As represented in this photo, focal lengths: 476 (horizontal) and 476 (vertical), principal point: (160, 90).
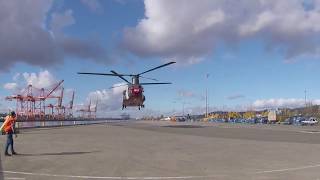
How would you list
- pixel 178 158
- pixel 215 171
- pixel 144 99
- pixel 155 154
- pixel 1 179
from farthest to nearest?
1. pixel 144 99
2. pixel 155 154
3. pixel 178 158
4. pixel 215 171
5. pixel 1 179

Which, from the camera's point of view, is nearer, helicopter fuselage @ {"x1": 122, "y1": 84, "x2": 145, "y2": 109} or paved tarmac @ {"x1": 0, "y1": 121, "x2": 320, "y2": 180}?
paved tarmac @ {"x1": 0, "y1": 121, "x2": 320, "y2": 180}

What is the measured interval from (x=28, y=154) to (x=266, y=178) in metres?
11.2

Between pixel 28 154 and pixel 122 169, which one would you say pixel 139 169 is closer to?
pixel 122 169

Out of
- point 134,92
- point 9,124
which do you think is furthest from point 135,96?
point 9,124

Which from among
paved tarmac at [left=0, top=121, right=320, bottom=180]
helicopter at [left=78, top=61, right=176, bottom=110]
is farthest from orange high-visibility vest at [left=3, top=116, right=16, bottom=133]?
helicopter at [left=78, top=61, right=176, bottom=110]

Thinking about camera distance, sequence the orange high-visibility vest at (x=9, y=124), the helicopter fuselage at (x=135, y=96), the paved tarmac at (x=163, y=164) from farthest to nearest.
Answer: the helicopter fuselage at (x=135, y=96), the orange high-visibility vest at (x=9, y=124), the paved tarmac at (x=163, y=164)

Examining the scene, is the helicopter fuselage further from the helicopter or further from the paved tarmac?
the paved tarmac

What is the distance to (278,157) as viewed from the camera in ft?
66.9

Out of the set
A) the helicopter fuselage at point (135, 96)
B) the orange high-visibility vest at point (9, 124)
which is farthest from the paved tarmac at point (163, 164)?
the helicopter fuselage at point (135, 96)

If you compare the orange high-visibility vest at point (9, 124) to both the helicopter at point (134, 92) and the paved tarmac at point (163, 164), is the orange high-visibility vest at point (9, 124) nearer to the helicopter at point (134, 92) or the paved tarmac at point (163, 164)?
the paved tarmac at point (163, 164)

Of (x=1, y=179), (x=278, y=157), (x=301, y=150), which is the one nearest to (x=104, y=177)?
(x=1, y=179)

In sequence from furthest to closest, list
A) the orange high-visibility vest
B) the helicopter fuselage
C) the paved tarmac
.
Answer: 1. the helicopter fuselage
2. the orange high-visibility vest
3. the paved tarmac

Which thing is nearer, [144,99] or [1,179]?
[1,179]

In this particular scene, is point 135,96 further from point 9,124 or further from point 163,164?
point 163,164
